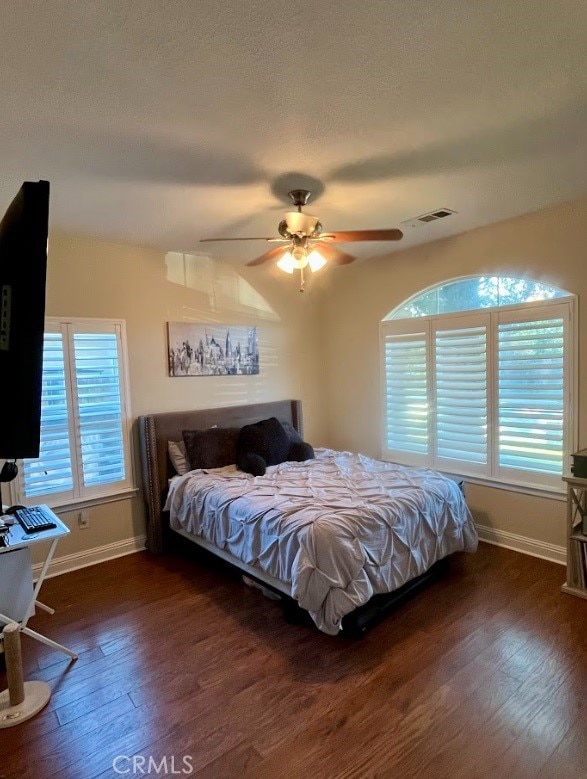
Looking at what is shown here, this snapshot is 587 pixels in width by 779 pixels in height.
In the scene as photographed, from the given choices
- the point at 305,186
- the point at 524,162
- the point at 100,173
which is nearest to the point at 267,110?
the point at 305,186

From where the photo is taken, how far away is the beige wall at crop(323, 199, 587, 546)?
3111mm

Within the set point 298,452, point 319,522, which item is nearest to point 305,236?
point 319,522

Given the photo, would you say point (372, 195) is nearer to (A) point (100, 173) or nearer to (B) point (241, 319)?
(A) point (100, 173)

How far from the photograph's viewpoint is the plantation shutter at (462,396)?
11.9ft

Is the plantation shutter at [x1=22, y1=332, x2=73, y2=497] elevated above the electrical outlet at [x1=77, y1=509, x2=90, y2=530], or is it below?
above

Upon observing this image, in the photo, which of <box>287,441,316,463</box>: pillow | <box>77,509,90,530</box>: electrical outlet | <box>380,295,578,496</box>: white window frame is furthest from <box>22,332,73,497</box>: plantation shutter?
<box>380,295,578,496</box>: white window frame

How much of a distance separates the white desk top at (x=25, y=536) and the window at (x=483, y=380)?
3.10 metres

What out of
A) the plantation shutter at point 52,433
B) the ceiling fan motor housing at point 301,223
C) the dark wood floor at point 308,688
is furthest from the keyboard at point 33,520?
the ceiling fan motor housing at point 301,223

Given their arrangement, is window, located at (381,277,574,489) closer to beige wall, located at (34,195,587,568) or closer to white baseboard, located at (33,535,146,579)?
beige wall, located at (34,195,587,568)

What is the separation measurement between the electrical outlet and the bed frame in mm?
468

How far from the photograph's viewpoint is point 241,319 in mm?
4410

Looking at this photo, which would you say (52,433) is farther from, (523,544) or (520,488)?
(523,544)

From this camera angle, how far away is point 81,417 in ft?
11.3

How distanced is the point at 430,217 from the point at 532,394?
5.15ft
